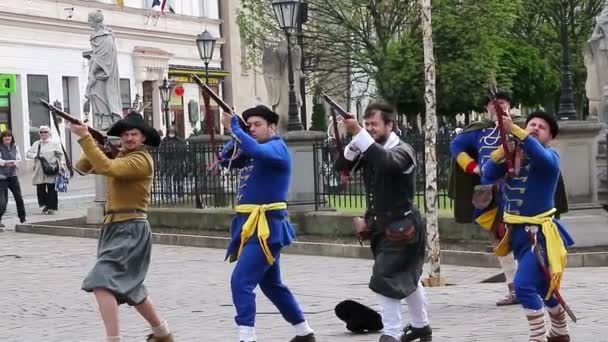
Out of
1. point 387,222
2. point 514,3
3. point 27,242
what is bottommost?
point 27,242

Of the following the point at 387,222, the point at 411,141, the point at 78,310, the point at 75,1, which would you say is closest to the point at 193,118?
the point at 75,1

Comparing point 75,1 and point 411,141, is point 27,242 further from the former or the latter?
point 75,1

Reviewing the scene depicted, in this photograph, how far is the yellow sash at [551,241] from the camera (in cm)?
789

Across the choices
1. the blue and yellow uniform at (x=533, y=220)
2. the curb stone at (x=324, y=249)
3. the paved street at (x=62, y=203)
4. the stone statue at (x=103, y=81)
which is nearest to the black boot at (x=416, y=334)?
the blue and yellow uniform at (x=533, y=220)

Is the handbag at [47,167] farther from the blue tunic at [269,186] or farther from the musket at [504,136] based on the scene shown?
the musket at [504,136]

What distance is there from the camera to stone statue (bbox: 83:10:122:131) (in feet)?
67.8

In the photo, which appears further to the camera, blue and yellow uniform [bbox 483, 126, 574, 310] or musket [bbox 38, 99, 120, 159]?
musket [bbox 38, 99, 120, 159]

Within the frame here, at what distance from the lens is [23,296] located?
12297mm

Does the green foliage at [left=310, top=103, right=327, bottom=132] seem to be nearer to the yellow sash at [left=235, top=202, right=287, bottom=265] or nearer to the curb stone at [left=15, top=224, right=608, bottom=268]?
the curb stone at [left=15, top=224, right=608, bottom=268]

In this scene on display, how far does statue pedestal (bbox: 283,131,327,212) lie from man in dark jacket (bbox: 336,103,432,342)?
9100 mm

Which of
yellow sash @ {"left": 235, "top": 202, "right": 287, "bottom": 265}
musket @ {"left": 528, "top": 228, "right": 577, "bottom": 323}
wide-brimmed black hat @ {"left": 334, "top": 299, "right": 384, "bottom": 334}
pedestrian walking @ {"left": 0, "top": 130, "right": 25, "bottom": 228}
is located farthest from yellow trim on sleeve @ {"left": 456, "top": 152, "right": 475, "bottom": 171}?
pedestrian walking @ {"left": 0, "top": 130, "right": 25, "bottom": 228}

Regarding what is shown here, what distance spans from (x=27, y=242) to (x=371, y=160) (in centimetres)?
1160

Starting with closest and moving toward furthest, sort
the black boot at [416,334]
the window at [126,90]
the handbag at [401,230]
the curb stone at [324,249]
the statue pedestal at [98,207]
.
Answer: the handbag at [401,230] < the black boot at [416,334] < the curb stone at [324,249] < the statue pedestal at [98,207] < the window at [126,90]

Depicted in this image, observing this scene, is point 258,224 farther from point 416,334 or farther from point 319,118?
point 319,118
